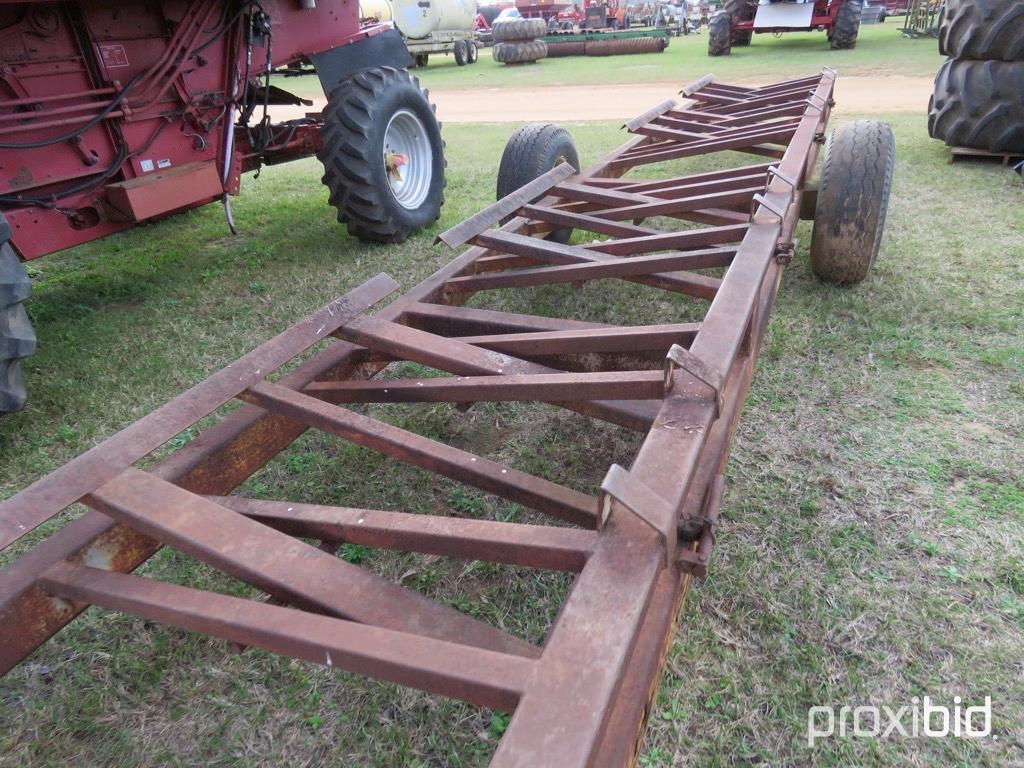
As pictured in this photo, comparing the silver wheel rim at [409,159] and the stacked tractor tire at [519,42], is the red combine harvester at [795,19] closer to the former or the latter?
the stacked tractor tire at [519,42]

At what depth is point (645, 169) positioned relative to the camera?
6215 mm

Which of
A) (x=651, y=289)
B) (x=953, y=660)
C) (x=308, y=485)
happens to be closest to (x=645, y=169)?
(x=651, y=289)

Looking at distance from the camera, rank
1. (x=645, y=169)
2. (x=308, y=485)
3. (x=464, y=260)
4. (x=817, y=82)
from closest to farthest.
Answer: (x=308, y=485) → (x=464, y=260) → (x=817, y=82) → (x=645, y=169)

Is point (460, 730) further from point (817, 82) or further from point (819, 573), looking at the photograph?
point (817, 82)

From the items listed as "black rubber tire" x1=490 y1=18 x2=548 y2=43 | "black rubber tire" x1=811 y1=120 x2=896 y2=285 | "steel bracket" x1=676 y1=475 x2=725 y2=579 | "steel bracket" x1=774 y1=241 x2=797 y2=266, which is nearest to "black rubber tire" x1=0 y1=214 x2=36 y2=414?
"steel bracket" x1=676 y1=475 x2=725 y2=579

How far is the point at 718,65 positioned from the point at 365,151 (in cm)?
1247

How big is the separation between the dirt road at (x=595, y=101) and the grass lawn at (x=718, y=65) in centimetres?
89

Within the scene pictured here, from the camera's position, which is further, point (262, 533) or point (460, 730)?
point (460, 730)

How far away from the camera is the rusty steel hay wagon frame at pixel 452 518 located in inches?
41.1

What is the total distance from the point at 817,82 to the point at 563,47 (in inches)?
657

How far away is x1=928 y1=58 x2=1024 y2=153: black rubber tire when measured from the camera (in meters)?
5.15

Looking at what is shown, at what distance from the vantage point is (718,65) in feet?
46.1

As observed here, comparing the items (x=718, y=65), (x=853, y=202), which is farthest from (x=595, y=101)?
(x=853, y=202)

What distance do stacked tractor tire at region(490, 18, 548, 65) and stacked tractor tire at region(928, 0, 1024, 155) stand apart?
15323 millimetres
